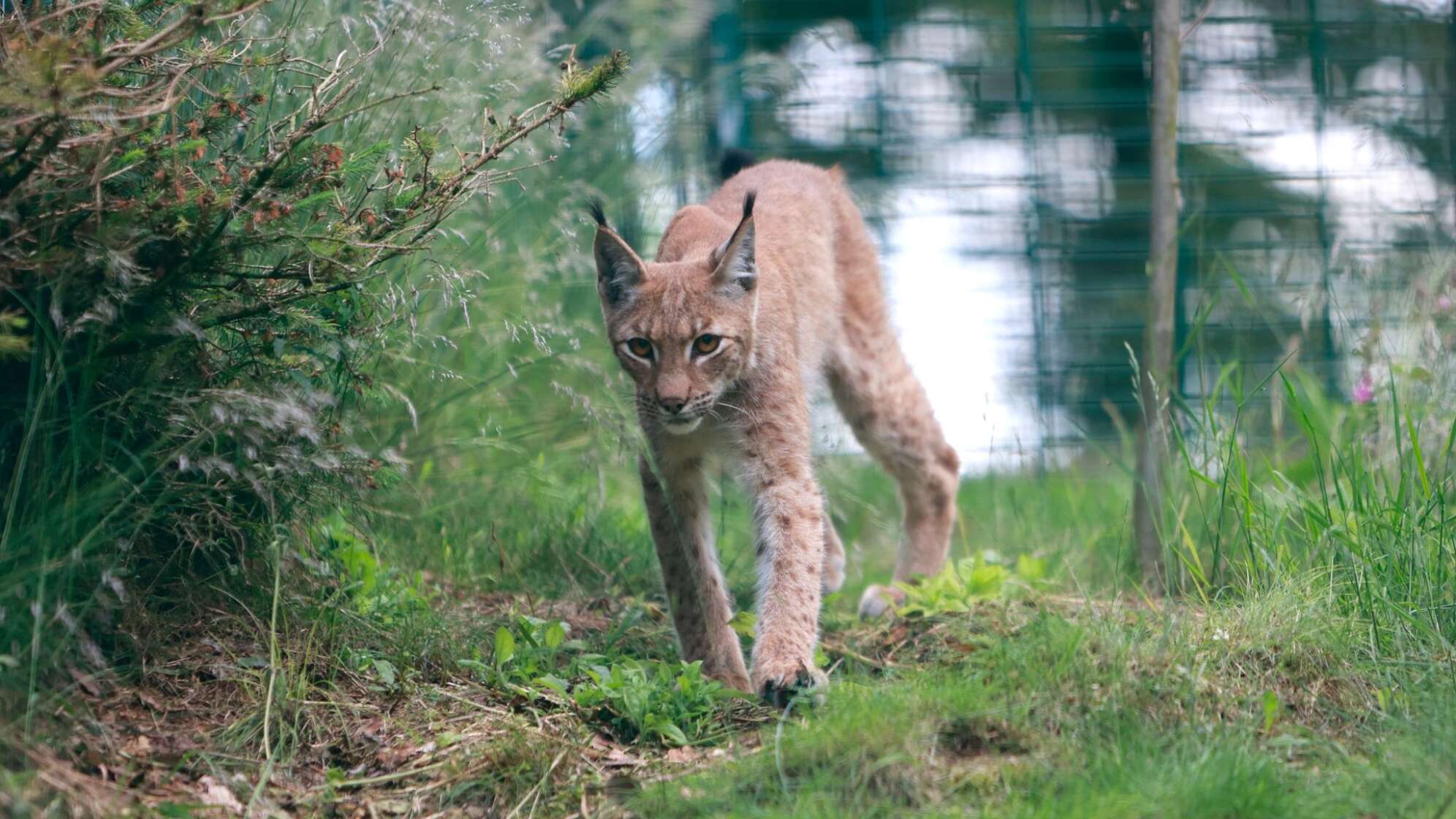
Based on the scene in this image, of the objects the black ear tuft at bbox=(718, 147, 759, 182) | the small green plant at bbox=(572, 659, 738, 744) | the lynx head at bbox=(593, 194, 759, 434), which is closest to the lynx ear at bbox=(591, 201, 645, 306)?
the lynx head at bbox=(593, 194, 759, 434)

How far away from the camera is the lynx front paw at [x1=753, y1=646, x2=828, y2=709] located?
3094 mm

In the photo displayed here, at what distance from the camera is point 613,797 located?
2.65 m

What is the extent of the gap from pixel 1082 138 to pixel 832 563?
355 centimetres

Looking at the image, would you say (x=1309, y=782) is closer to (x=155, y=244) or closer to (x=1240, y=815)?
(x=1240, y=815)

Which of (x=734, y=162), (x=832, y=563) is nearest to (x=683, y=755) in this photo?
(x=832, y=563)

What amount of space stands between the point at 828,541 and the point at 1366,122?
13.2 feet

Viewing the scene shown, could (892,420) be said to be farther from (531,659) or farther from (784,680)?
(531,659)

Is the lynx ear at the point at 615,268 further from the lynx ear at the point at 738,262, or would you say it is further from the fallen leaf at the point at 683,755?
the fallen leaf at the point at 683,755

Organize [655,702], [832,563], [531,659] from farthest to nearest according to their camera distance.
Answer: [832,563] → [531,659] → [655,702]

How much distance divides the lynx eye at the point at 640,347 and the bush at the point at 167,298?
0.81m

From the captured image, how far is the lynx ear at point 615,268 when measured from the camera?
3672 mm

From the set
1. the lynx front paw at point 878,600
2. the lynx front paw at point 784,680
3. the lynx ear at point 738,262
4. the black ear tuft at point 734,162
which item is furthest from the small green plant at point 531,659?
the black ear tuft at point 734,162

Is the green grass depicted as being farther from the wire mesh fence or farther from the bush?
the wire mesh fence

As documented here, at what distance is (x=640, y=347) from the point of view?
12.1 feet
